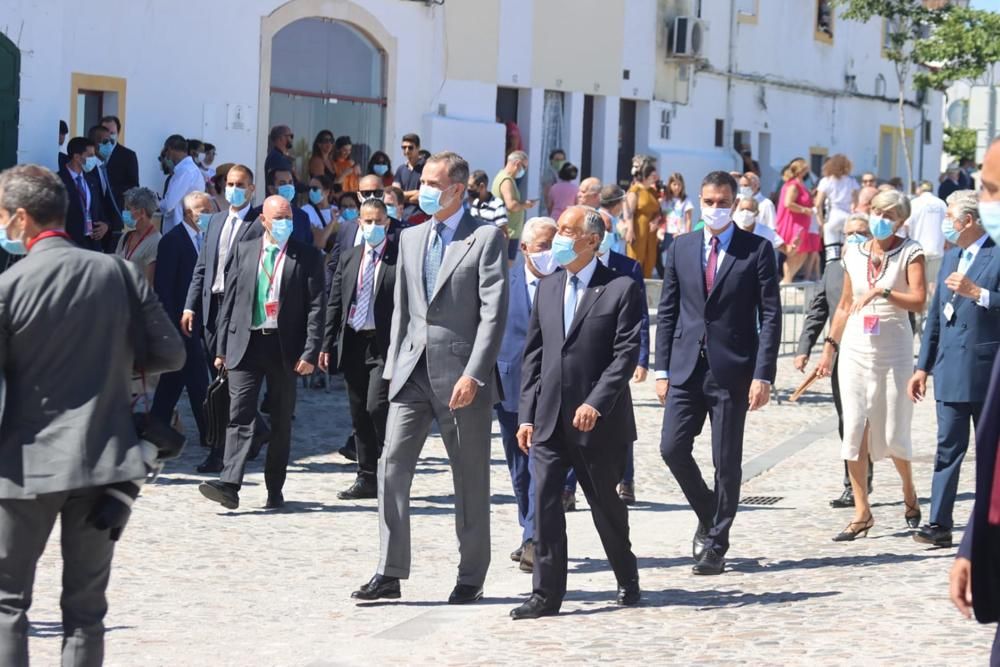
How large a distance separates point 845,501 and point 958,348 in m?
1.91

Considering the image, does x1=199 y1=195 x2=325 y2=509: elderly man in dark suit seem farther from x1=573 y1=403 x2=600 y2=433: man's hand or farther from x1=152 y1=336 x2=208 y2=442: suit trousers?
x1=573 y1=403 x2=600 y2=433: man's hand

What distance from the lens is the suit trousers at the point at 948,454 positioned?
10195 millimetres

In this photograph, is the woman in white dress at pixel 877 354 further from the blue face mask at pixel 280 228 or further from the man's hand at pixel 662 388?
the blue face mask at pixel 280 228

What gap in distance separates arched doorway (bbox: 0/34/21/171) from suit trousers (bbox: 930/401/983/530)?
9.72 metres

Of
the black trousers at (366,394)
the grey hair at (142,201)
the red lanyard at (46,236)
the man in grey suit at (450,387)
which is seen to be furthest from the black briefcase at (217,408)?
the red lanyard at (46,236)

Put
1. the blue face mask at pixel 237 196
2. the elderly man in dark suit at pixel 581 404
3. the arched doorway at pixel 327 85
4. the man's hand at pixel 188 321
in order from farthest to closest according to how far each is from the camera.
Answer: the arched doorway at pixel 327 85 → the blue face mask at pixel 237 196 → the man's hand at pixel 188 321 → the elderly man in dark suit at pixel 581 404

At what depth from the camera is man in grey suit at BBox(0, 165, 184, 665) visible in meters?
6.01

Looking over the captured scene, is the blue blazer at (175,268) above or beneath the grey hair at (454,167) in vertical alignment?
beneath

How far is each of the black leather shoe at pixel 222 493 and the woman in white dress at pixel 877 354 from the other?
3413mm

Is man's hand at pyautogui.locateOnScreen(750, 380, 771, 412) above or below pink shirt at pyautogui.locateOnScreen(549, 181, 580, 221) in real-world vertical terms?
below

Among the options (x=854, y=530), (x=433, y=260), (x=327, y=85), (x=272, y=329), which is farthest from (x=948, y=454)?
(x=327, y=85)

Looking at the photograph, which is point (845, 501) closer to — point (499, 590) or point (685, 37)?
point (499, 590)

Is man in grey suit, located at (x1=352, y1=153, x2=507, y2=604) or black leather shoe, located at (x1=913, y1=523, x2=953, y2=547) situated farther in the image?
black leather shoe, located at (x1=913, y1=523, x2=953, y2=547)

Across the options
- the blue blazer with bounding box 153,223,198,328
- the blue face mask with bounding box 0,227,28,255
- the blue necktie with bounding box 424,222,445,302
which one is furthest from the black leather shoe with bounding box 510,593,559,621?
the blue blazer with bounding box 153,223,198,328
